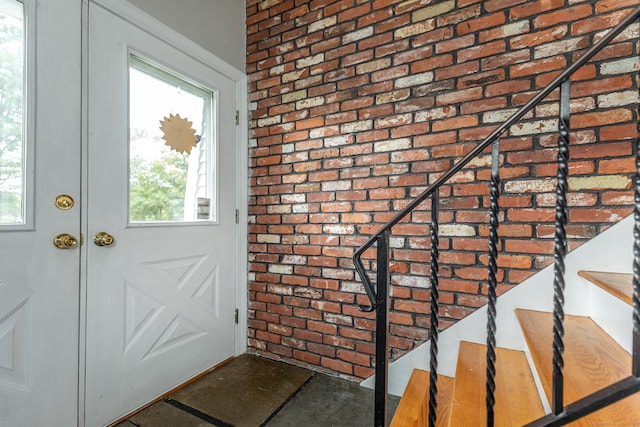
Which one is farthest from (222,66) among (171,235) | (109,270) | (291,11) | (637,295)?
(637,295)

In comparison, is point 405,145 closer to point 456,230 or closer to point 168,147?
point 456,230

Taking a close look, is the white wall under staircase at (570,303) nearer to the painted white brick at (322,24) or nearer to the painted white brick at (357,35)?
the painted white brick at (357,35)

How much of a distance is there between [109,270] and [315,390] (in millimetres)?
1301

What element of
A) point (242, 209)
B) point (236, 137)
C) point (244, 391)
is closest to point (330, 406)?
point (244, 391)

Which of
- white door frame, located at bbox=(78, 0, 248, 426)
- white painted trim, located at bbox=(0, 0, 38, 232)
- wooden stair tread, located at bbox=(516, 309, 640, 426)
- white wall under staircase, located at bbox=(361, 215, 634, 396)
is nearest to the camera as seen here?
wooden stair tread, located at bbox=(516, 309, 640, 426)

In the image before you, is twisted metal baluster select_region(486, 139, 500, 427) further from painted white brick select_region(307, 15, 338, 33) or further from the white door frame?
the white door frame

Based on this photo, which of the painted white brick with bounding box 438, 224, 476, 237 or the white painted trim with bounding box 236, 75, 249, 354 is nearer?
the painted white brick with bounding box 438, 224, 476, 237

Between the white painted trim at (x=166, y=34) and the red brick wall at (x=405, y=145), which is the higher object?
the white painted trim at (x=166, y=34)

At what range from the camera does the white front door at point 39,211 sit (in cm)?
124

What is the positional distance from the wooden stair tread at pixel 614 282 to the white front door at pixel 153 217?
6.58 ft

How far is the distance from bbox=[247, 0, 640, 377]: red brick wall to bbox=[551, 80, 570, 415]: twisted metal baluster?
30.5 inches

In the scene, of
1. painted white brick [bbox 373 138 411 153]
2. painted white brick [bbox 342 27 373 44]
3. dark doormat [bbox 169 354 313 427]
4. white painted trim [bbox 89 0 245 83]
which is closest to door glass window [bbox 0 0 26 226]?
white painted trim [bbox 89 0 245 83]

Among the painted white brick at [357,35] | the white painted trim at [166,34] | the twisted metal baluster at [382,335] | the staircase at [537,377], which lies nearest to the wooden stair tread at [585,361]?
the staircase at [537,377]

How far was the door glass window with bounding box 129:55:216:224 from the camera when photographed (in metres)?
1.68
